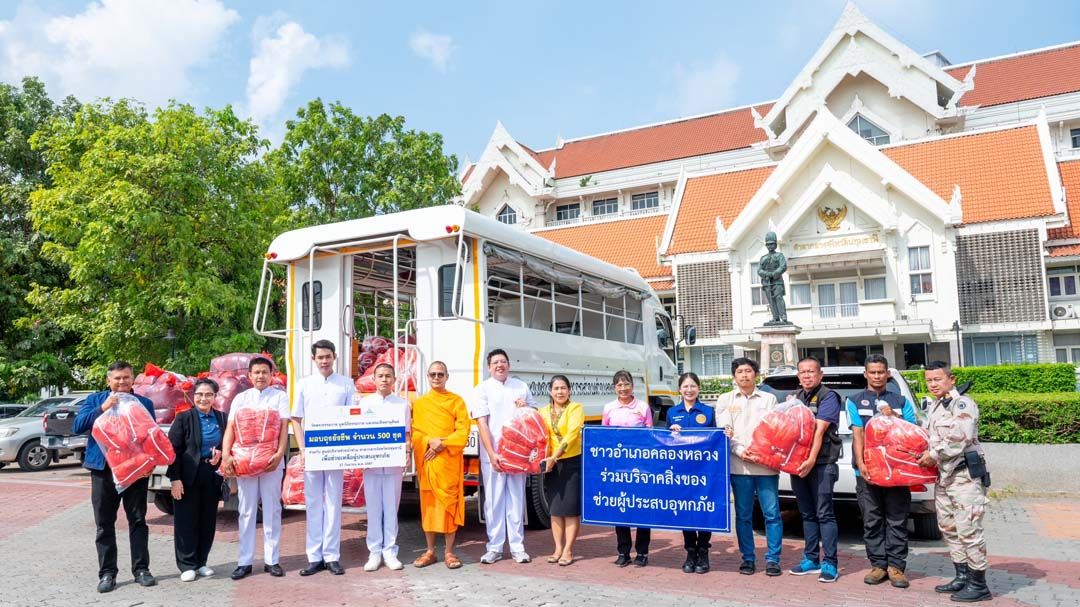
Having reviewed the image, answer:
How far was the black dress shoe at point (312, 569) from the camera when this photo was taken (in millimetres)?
6523

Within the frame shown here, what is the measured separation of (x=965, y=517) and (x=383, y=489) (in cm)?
444

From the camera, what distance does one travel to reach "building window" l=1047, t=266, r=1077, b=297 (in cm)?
2714

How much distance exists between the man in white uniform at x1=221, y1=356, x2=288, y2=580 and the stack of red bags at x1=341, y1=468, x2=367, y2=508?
0.56 meters

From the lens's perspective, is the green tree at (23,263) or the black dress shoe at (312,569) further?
the green tree at (23,263)

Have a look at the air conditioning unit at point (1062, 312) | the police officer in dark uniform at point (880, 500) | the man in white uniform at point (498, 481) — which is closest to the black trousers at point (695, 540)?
the police officer in dark uniform at point (880, 500)

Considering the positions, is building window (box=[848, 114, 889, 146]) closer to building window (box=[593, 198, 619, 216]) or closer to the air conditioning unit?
the air conditioning unit

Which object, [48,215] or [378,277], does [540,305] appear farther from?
[48,215]

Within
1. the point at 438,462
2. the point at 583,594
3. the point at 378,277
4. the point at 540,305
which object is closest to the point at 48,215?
the point at 378,277

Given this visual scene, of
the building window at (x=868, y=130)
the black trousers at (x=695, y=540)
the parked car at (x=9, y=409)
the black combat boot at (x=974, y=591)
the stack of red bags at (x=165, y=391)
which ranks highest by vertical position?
the building window at (x=868, y=130)

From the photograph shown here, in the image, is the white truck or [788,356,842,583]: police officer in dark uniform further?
the white truck

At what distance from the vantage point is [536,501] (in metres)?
8.42

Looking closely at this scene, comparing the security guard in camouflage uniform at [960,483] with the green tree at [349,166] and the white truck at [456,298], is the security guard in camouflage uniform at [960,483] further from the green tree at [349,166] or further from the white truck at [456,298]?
the green tree at [349,166]

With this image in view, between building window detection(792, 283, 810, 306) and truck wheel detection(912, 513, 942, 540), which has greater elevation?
building window detection(792, 283, 810, 306)

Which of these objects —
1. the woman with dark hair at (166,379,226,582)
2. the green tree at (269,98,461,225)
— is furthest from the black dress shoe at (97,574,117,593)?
the green tree at (269,98,461,225)
